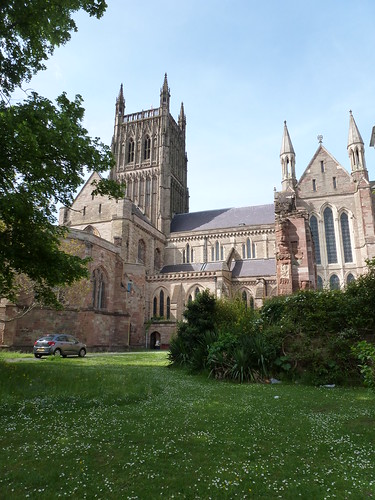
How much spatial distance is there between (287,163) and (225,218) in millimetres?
12416

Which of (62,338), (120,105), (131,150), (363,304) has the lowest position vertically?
(62,338)

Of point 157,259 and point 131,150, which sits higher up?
point 131,150

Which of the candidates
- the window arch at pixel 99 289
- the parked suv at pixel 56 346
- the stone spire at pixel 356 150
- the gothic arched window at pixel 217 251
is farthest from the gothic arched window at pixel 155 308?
the stone spire at pixel 356 150

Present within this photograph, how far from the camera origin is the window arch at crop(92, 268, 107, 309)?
31297mm

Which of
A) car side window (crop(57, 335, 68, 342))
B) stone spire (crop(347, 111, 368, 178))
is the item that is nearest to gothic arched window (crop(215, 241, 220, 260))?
stone spire (crop(347, 111, 368, 178))

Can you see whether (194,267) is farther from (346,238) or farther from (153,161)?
(153,161)

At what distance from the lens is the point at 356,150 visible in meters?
42.5

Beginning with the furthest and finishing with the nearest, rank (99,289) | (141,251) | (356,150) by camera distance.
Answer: (141,251)
(356,150)
(99,289)

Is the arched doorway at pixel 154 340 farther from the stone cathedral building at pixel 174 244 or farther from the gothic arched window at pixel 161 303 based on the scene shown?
the gothic arched window at pixel 161 303

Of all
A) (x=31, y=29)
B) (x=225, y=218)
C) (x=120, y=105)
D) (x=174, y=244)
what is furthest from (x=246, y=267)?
(x=120, y=105)

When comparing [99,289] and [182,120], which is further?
[182,120]

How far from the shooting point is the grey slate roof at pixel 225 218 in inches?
1954

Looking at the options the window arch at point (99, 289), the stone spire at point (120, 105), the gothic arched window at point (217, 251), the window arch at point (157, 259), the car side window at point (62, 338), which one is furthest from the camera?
the stone spire at point (120, 105)

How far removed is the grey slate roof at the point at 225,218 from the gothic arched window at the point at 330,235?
7.54 m
